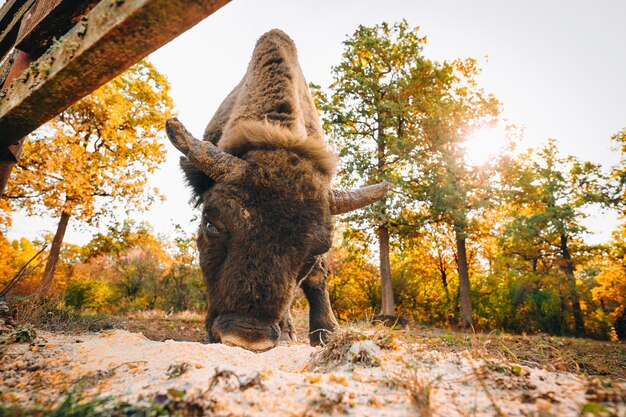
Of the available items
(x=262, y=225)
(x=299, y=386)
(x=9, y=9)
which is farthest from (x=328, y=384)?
(x=9, y=9)

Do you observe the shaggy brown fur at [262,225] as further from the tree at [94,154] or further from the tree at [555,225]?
the tree at [555,225]

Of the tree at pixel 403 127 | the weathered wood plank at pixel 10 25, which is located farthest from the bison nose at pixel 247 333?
the tree at pixel 403 127

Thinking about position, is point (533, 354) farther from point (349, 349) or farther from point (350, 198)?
point (350, 198)

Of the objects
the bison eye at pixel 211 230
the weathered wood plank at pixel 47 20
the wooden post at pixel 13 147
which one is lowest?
the bison eye at pixel 211 230

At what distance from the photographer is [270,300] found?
10.3 feet

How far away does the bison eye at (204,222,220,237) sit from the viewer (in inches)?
143

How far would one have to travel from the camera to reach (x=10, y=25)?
3.31 meters

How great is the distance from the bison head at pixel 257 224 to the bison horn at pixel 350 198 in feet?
1.24

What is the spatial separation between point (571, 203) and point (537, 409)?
90.1ft

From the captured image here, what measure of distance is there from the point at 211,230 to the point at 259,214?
0.69m

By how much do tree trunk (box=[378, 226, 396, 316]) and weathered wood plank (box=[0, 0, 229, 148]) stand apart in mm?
13862

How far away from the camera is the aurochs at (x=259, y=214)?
315cm

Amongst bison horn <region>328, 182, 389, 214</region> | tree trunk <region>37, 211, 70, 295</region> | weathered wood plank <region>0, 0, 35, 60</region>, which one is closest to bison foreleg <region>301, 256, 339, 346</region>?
bison horn <region>328, 182, 389, 214</region>

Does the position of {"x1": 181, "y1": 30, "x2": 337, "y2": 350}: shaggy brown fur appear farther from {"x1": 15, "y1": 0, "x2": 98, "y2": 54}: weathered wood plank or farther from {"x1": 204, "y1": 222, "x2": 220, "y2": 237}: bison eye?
{"x1": 15, "y1": 0, "x2": 98, "y2": 54}: weathered wood plank
